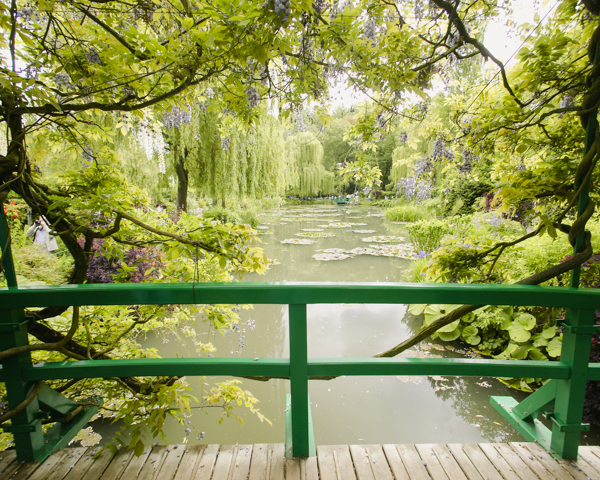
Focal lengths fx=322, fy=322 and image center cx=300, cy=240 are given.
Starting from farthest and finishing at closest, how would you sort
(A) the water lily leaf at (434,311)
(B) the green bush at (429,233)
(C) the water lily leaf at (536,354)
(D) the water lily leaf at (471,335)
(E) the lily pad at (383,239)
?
(E) the lily pad at (383,239) → (B) the green bush at (429,233) → (A) the water lily leaf at (434,311) → (D) the water lily leaf at (471,335) → (C) the water lily leaf at (536,354)

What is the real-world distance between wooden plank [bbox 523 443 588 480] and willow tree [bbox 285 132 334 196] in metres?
8.44

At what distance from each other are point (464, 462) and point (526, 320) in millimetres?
2286

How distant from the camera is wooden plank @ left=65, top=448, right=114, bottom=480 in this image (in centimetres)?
112

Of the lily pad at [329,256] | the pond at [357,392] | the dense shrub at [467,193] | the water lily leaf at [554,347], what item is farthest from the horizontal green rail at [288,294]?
the dense shrub at [467,193]

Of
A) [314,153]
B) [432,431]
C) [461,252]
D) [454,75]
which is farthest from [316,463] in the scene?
[314,153]

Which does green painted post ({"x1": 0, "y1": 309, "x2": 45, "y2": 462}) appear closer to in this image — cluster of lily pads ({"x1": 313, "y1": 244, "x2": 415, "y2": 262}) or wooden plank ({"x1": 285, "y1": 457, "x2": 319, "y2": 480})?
wooden plank ({"x1": 285, "y1": 457, "x2": 319, "y2": 480})

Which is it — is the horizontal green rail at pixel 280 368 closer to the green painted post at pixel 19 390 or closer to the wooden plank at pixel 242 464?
the green painted post at pixel 19 390

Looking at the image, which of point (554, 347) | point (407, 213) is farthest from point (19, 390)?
point (407, 213)

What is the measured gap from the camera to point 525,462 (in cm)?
117

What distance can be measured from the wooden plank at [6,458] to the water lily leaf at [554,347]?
3.40m

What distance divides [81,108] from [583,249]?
2050 mm

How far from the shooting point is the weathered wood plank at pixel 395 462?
1.11 meters

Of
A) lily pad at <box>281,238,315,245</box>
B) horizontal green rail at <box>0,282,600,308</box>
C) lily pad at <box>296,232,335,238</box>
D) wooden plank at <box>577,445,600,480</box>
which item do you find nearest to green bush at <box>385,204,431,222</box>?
lily pad at <box>296,232,335,238</box>

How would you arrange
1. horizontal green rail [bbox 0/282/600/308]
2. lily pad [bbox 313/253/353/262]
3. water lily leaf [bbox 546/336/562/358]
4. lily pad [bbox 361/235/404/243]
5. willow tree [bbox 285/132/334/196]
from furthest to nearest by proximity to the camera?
willow tree [bbox 285/132/334/196], lily pad [bbox 361/235/404/243], lily pad [bbox 313/253/353/262], water lily leaf [bbox 546/336/562/358], horizontal green rail [bbox 0/282/600/308]
